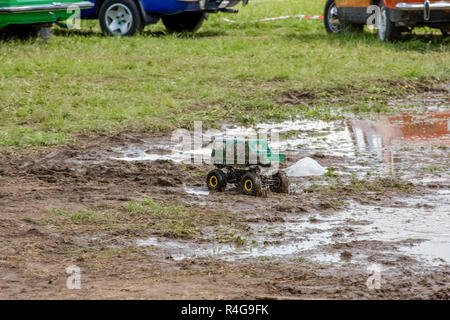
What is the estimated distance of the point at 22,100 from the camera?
33.4ft

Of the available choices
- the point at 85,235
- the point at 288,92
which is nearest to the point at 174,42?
the point at 288,92

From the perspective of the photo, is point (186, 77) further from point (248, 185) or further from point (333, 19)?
point (333, 19)

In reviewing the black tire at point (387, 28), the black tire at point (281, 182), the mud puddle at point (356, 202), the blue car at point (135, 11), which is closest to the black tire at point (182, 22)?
the blue car at point (135, 11)

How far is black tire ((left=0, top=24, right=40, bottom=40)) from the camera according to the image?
49.9 feet

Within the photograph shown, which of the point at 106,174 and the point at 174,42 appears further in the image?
the point at 174,42

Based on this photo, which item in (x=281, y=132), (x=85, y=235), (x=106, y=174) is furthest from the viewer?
(x=281, y=132)

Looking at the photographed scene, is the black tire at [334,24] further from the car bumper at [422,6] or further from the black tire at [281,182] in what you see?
the black tire at [281,182]

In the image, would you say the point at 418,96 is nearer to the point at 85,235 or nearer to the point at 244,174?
the point at 244,174

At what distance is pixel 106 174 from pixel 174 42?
8.08m

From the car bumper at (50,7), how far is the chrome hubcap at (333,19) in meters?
4.76

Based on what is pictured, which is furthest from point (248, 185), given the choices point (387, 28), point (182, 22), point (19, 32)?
point (182, 22)

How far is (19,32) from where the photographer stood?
15.5m

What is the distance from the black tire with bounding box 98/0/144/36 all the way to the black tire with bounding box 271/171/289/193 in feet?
31.6

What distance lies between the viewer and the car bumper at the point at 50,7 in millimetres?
13664
